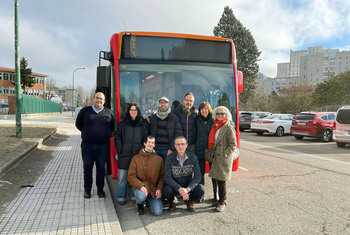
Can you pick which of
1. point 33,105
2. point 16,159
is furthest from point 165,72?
point 33,105

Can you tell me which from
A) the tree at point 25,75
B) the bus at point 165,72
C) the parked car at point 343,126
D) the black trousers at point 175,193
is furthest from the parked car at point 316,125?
the tree at point 25,75

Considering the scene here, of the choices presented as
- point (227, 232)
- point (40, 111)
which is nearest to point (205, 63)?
point (227, 232)

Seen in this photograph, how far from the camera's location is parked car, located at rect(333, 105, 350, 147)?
39.0 ft

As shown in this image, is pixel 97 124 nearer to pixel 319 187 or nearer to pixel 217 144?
pixel 217 144

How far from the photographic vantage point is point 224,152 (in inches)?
170

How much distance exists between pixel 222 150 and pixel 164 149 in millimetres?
989

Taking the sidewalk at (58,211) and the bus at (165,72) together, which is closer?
the sidewalk at (58,211)

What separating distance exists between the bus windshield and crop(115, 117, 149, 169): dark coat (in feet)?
1.74

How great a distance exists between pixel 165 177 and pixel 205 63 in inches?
98.6

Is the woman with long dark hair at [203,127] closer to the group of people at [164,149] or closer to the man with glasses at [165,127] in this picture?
the group of people at [164,149]

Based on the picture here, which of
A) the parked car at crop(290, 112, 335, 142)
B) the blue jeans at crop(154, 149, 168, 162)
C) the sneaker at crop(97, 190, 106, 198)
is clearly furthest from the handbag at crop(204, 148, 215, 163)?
the parked car at crop(290, 112, 335, 142)

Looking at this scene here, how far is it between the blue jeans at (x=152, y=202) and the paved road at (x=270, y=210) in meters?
0.12

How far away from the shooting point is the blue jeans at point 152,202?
413 cm

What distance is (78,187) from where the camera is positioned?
18.1 ft
